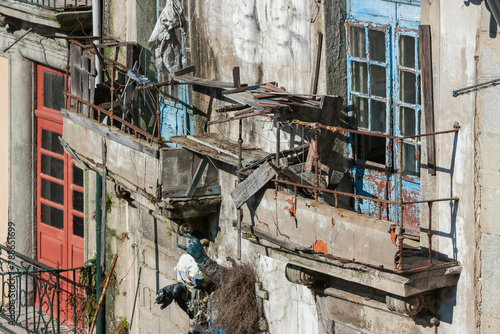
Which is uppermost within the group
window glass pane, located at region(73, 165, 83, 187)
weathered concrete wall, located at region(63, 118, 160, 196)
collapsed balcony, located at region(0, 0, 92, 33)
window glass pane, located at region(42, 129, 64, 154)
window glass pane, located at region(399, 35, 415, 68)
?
collapsed balcony, located at region(0, 0, 92, 33)

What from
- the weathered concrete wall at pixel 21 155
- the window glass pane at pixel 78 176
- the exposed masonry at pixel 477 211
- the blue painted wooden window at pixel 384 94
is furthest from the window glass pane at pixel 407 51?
the weathered concrete wall at pixel 21 155

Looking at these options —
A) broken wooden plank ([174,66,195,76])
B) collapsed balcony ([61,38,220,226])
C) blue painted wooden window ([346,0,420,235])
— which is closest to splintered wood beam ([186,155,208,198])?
collapsed balcony ([61,38,220,226])

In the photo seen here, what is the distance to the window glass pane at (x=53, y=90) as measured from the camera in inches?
608

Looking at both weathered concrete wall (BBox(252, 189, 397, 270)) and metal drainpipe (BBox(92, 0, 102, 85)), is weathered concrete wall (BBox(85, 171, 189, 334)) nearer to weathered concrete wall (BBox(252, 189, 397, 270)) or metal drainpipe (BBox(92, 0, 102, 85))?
metal drainpipe (BBox(92, 0, 102, 85))

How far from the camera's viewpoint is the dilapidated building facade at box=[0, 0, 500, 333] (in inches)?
352

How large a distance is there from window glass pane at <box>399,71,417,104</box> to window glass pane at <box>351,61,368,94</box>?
0.46 metres

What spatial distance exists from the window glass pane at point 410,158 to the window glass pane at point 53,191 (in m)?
6.97

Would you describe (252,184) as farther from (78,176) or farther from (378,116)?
(78,176)

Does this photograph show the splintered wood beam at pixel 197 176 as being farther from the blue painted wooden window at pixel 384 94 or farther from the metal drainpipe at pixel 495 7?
the metal drainpipe at pixel 495 7

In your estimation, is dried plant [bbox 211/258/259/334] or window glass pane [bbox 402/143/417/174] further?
dried plant [bbox 211/258/259/334]

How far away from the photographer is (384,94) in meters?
10.1

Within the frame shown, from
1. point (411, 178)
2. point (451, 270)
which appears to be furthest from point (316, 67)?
point (451, 270)

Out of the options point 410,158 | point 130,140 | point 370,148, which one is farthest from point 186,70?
point 410,158

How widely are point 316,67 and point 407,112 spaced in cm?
105
